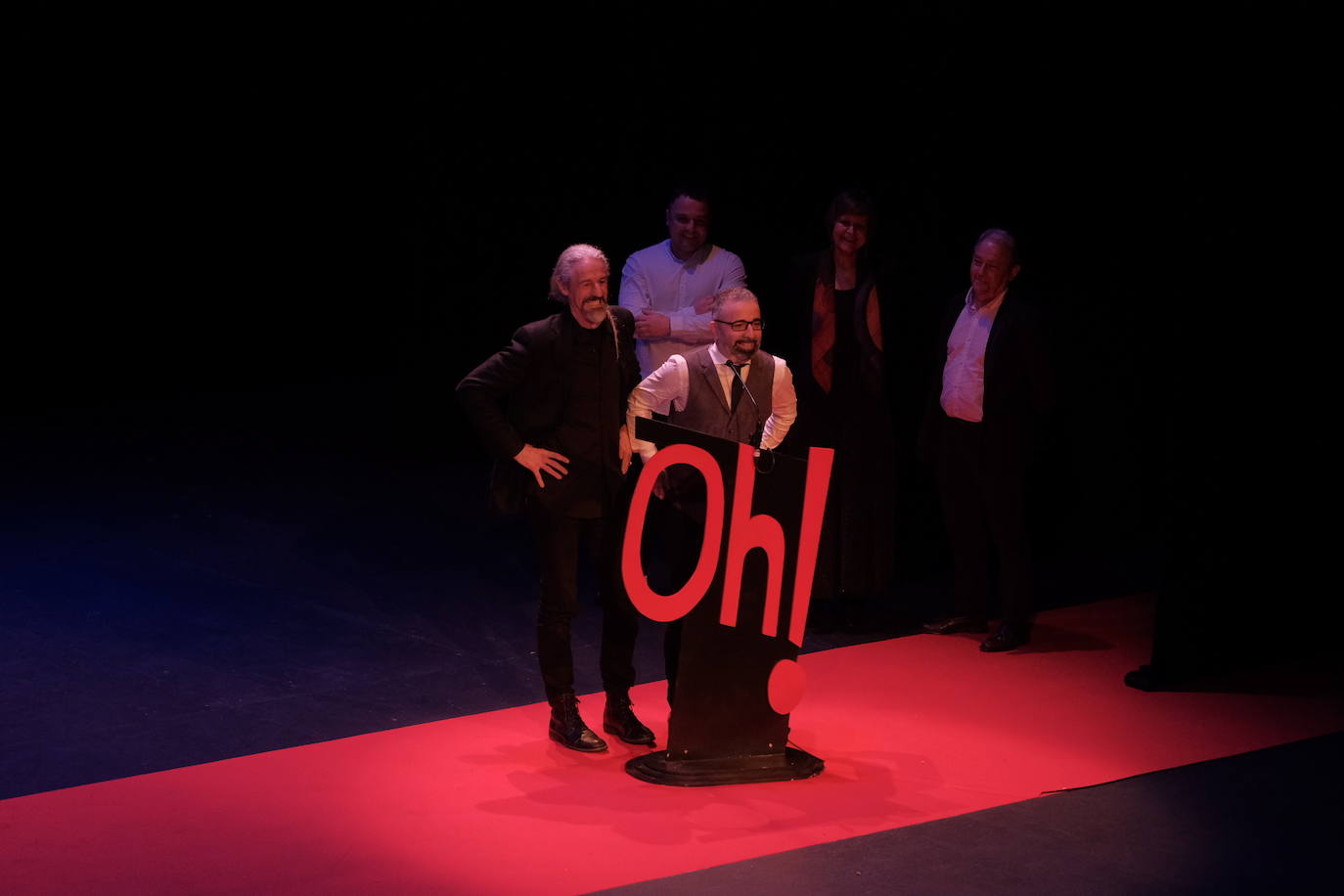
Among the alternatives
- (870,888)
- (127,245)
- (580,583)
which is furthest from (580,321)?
(127,245)

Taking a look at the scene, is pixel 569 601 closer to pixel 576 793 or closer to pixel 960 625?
pixel 576 793

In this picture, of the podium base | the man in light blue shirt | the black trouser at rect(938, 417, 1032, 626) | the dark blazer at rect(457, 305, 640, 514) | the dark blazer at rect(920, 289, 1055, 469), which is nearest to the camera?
the podium base

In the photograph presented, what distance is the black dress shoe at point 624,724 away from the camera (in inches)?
A: 174

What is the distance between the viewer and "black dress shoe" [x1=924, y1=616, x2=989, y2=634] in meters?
5.52

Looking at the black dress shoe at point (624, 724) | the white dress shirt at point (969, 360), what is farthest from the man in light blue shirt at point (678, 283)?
the black dress shoe at point (624, 724)

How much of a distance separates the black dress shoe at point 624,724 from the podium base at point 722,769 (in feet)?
0.64

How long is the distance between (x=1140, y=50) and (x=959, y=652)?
2.46m

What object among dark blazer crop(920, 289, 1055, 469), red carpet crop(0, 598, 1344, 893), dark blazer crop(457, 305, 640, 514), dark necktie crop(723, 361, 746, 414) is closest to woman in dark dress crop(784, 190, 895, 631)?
dark blazer crop(920, 289, 1055, 469)

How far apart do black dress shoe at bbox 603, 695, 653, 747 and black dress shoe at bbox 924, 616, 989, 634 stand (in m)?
1.49

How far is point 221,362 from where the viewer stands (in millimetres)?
11508

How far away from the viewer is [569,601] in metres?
4.32

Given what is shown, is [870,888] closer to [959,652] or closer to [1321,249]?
[959,652]

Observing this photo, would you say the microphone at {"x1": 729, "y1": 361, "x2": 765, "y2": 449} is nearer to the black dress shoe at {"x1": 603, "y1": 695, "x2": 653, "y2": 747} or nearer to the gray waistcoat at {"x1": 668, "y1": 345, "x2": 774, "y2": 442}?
the gray waistcoat at {"x1": 668, "y1": 345, "x2": 774, "y2": 442}

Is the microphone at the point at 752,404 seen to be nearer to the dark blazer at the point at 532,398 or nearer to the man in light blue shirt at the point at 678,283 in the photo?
the dark blazer at the point at 532,398
